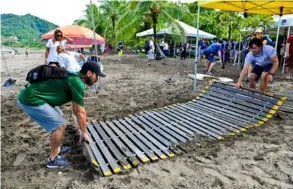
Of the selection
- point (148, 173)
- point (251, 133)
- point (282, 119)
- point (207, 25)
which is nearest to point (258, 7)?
point (282, 119)

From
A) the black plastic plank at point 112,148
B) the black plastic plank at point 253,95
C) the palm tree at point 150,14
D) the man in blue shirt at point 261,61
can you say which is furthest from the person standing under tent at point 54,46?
the palm tree at point 150,14

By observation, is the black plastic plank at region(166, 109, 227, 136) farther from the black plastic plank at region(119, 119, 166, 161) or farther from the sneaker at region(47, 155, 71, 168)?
the sneaker at region(47, 155, 71, 168)

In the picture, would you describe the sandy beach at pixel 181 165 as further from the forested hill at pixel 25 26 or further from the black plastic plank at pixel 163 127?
the forested hill at pixel 25 26

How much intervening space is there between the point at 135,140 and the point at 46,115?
165cm

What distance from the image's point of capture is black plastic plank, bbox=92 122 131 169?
3.47 m

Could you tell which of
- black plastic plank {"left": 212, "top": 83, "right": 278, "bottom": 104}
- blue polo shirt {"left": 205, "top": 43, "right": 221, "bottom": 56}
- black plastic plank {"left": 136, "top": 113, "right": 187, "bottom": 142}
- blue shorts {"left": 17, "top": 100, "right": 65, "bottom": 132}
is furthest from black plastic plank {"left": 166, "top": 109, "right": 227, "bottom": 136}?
blue polo shirt {"left": 205, "top": 43, "right": 221, "bottom": 56}

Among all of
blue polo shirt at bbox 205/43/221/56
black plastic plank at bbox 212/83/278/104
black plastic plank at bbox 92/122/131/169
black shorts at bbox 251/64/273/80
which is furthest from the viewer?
blue polo shirt at bbox 205/43/221/56

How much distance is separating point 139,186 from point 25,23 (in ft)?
467

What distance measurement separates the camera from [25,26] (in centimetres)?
12156

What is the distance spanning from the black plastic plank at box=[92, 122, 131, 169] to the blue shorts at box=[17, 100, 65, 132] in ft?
3.15

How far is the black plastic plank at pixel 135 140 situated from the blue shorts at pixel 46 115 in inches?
52.4

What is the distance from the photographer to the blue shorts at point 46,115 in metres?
3.07

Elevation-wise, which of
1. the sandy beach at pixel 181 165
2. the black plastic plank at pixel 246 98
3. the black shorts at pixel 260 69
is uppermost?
the black shorts at pixel 260 69

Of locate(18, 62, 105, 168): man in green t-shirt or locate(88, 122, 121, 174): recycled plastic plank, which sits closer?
locate(18, 62, 105, 168): man in green t-shirt
